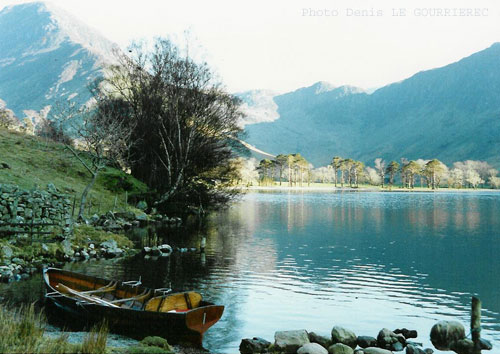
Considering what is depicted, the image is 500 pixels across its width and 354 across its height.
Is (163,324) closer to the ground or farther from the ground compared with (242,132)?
closer to the ground

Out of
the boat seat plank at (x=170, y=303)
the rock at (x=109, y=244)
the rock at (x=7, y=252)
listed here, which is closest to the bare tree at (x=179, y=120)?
the rock at (x=109, y=244)

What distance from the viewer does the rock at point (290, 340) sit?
48.9 ft

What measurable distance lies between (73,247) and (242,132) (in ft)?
114

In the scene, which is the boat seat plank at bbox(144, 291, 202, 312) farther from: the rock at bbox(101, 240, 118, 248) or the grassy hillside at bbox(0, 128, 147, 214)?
the grassy hillside at bbox(0, 128, 147, 214)

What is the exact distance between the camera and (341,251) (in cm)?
3700

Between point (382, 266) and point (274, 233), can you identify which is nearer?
point (382, 266)

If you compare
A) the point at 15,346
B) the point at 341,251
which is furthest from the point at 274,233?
the point at 15,346

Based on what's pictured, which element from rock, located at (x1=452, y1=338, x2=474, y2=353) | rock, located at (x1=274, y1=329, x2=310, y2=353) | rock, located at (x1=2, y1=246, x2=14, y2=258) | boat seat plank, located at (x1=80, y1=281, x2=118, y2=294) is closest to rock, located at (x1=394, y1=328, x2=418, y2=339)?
rock, located at (x1=452, y1=338, x2=474, y2=353)

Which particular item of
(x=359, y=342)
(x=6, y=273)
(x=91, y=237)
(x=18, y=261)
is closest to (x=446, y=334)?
(x=359, y=342)

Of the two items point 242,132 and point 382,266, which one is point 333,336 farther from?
point 242,132

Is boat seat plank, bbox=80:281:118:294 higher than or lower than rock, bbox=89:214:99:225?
lower

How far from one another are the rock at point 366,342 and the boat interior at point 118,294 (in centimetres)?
562

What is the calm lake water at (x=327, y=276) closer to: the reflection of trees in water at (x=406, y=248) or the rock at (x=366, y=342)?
the reflection of trees in water at (x=406, y=248)

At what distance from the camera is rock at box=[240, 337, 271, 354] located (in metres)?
15.1
